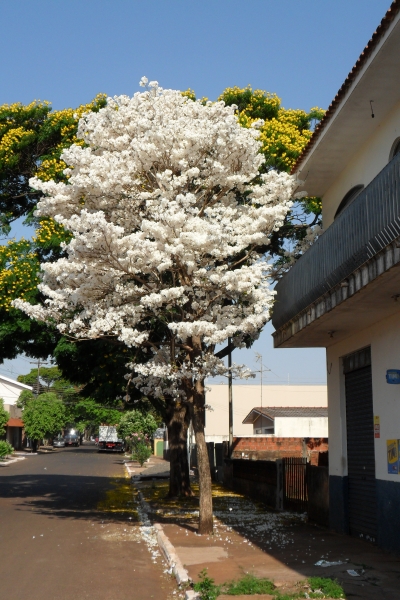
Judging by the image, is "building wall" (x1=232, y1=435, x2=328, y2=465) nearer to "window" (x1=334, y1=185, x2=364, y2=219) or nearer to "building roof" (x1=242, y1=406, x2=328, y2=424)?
"building roof" (x1=242, y1=406, x2=328, y2=424)

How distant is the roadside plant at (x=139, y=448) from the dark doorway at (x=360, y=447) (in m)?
32.0

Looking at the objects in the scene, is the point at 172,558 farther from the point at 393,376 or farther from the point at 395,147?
the point at 395,147

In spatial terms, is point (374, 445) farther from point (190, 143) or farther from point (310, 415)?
point (310, 415)

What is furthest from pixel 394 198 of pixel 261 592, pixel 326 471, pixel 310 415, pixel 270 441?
pixel 310 415

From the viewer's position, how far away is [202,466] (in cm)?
1338

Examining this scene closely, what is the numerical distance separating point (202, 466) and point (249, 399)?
54253mm

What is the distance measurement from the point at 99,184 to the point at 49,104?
33.5 feet

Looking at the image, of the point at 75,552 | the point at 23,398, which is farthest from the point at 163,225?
the point at 23,398

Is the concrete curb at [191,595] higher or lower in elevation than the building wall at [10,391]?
lower

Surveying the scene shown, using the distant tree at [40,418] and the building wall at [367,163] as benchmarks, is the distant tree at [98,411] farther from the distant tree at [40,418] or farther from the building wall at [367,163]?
the building wall at [367,163]

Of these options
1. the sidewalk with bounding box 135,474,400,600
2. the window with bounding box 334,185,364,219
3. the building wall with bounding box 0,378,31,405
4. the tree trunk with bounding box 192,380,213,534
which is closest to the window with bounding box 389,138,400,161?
the window with bounding box 334,185,364,219

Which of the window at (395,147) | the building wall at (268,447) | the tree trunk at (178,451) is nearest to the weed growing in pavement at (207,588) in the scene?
the window at (395,147)

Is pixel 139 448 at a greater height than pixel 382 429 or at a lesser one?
lesser

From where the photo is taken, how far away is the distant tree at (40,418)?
70.0 meters
